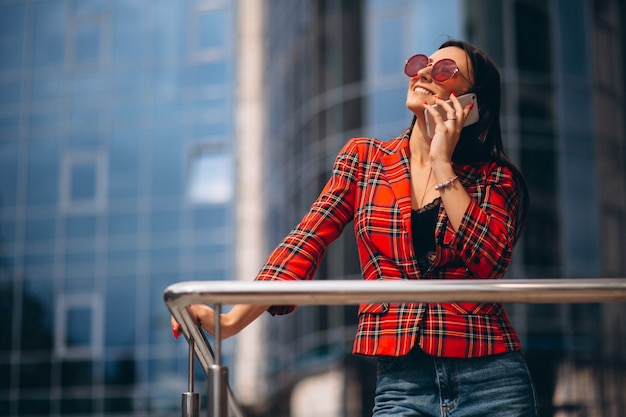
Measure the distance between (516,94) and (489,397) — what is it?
656 inches

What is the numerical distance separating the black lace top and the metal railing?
329 mm

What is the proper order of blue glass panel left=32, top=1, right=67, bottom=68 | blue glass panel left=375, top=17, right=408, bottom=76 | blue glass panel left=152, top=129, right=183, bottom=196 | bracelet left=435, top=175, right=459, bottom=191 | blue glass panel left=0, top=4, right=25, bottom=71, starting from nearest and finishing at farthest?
1. bracelet left=435, top=175, right=459, bottom=191
2. blue glass panel left=375, top=17, right=408, bottom=76
3. blue glass panel left=152, top=129, right=183, bottom=196
4. blue glass panel left=32, top=1, right=67, bottom=68
5. blue glass panel left=0, top=4, right=25, bottom=71

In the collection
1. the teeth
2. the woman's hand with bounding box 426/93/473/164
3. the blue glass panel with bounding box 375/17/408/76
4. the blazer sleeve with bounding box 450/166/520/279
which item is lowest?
the blazer sleeve with bounding box 450/166/520/279

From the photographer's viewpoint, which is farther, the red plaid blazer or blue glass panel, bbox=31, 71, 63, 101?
blue glass panel, bbox=31, 71, 63, 101

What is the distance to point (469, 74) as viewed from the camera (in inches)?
137

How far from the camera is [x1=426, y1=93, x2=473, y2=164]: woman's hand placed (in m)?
3.27

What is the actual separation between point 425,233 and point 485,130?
39cm

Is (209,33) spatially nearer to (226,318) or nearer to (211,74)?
(211,74)

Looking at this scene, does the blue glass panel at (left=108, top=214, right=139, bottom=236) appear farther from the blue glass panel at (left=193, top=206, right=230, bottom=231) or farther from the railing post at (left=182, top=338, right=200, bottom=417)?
the railing post at (left=182, top=338, right=200, bottom=417)

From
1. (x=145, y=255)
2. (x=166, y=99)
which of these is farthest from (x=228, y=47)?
(x=145, y=255)

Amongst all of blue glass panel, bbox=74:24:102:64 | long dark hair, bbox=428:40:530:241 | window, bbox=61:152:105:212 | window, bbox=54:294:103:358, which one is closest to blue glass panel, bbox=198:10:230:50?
blue glass panel, bbox=74:24:102:64

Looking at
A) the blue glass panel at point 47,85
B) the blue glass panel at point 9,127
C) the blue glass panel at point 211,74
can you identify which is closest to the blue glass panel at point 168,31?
the blue glass panel at point 211,74

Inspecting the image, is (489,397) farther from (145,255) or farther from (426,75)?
(145,255)

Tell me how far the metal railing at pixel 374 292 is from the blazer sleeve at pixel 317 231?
0.31m
